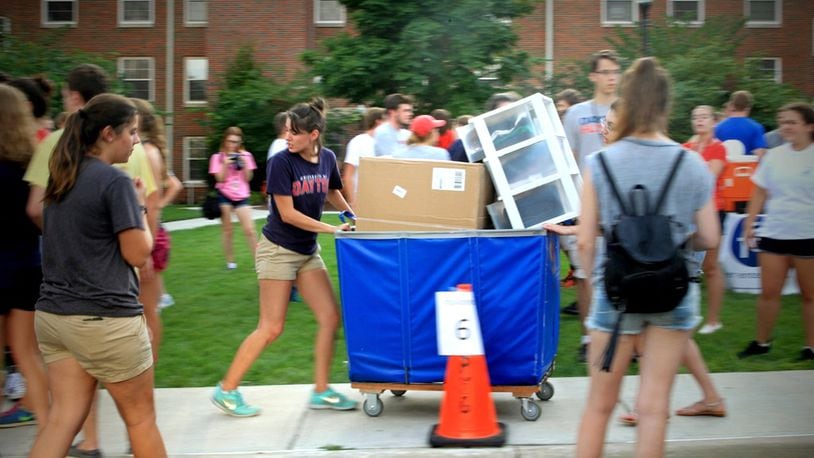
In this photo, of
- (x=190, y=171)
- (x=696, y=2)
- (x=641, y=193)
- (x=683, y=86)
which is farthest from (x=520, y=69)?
(x=641, y=193)

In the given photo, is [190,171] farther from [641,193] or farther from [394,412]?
[641,193]

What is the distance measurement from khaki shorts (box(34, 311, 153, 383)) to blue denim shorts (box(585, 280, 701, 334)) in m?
1.95

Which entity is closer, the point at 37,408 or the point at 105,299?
the point at 105,299

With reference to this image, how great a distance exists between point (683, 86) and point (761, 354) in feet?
44.7

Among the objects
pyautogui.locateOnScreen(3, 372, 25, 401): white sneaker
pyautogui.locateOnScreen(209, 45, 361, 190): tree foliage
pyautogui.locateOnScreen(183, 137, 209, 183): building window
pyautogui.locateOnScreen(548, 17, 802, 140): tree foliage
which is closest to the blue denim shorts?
pyautogui.locateOnScreen(3, 372, 25, 401): white sneaker

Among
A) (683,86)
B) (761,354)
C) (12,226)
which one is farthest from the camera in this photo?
(683,86)

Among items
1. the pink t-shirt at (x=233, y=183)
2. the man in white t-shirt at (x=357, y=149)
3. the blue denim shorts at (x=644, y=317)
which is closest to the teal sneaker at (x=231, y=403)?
the blue denim shorts at (x=644, y=317)

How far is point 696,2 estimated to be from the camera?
3297 centimetres

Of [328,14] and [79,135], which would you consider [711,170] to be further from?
[328,14]

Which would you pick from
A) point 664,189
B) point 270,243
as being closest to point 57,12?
point 270,243

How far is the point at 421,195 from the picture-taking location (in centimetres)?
595

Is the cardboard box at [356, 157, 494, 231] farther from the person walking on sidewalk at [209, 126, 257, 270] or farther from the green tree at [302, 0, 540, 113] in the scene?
the green tree at [302, 0, 540, 113]

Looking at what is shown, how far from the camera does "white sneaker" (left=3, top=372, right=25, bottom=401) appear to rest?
6602mm

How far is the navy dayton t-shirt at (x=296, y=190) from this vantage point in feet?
19.6
